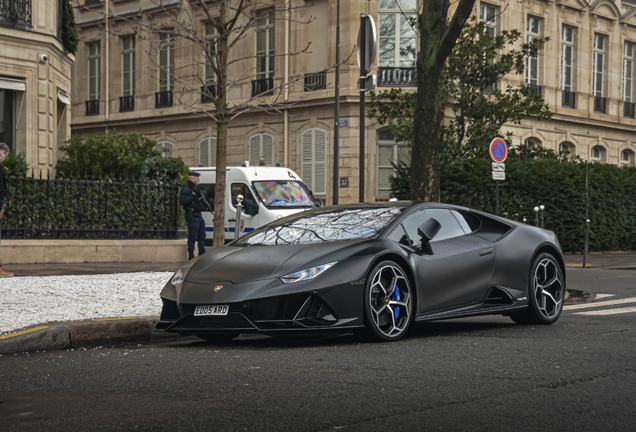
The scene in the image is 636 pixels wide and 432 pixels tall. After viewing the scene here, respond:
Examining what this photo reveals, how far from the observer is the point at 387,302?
714 cm

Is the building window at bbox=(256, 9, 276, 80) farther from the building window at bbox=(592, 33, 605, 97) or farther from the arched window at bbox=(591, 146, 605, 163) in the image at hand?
the arched window at bbox=(591, 146, 605, 163)

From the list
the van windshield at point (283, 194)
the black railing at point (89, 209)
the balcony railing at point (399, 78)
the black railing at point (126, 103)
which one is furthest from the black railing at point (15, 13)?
the black railing at point (126, 103)

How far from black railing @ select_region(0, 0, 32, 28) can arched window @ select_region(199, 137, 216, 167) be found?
50.3ft

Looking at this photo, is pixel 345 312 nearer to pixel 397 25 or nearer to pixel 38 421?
pixel 38 421

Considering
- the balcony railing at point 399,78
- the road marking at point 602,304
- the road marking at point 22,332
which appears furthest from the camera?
the balcony railing at point 399,78

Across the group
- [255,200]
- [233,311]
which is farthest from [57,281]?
[255,200]

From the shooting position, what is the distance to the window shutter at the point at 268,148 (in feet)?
114

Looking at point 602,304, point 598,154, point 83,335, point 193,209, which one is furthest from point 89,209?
point 598,154

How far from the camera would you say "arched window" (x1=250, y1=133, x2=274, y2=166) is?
34.8 m

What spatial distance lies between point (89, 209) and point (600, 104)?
28005 millimetres

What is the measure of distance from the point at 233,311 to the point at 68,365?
126 centimetres

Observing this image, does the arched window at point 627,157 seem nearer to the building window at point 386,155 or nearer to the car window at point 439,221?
the building window at point 386,155

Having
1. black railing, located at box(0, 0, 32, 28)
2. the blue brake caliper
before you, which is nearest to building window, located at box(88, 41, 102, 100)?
black railing, located at box(0, 0, 32, 28)

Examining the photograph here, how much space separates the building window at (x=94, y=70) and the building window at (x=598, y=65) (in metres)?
21.6
